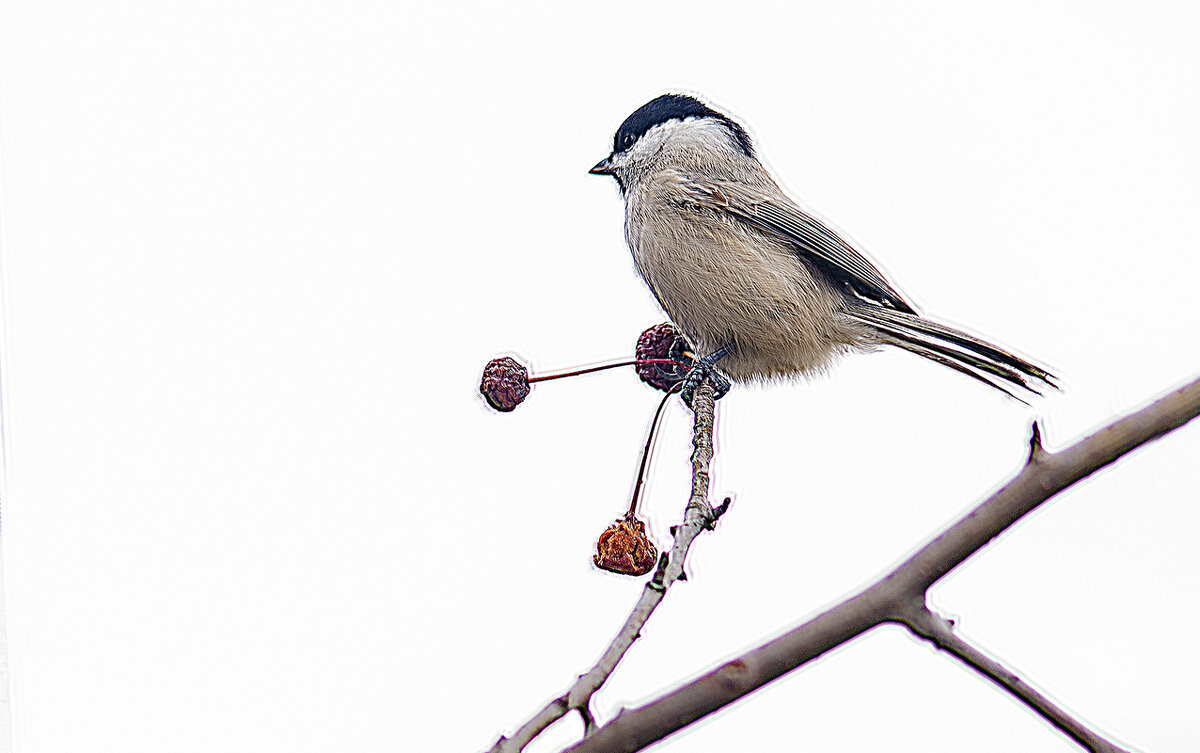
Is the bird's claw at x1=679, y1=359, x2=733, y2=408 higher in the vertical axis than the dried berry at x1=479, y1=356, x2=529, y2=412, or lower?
lower

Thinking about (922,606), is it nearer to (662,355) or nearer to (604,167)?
(662,355)

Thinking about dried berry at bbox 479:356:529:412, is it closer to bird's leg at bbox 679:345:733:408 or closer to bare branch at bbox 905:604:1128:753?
bird's leg at bbox 679:345:733:408

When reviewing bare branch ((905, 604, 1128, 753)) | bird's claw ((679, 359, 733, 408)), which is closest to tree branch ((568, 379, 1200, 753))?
bare branch ((905, 604, 1128, 753))

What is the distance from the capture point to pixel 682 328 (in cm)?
40

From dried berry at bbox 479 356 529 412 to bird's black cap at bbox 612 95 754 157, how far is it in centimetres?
15

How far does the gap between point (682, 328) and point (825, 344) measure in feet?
0.18

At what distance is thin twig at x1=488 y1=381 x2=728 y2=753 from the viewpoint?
223mm

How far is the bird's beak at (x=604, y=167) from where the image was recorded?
46cm

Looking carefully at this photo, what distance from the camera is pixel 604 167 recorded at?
1.51 ft

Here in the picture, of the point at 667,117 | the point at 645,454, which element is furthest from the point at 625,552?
the point at 667,117

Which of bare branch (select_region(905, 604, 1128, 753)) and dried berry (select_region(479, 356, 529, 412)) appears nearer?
bare branch (select_region(905, 604, 1128, 753))

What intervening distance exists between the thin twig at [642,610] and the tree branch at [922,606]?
1cm

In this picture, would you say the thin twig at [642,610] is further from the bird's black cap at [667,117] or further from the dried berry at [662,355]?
the bird's black cap at [667,117]

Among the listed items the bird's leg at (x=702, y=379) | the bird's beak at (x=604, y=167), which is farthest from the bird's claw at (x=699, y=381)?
the bird's beak at (x=604, y=167)
